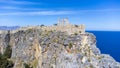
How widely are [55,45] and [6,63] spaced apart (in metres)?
22.2

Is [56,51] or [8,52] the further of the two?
[8,52]

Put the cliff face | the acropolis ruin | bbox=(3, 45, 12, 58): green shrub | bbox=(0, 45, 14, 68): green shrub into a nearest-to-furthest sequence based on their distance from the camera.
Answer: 1. the cliff face
2. the acropolis ruin
3. bbox=(0, 45, 14, 68): green shrub
4. bbox=(3, 45, 12, 58): green shrub

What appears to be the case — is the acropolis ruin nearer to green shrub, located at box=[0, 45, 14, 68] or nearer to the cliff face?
the cliff face

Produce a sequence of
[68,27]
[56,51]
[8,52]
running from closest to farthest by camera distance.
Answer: [56,51], [68,27], [8,52]

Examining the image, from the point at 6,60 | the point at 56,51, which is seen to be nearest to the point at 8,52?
the point at 6,60

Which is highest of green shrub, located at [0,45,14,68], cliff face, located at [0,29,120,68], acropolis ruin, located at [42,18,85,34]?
acropolis ruin, located at [42,18,85,34]

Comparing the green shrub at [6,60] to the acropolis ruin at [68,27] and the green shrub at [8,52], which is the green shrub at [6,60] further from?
the acropolis ruin at [68,27]

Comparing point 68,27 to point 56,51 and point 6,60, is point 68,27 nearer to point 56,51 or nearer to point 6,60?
point 56,51

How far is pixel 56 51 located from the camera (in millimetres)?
48562

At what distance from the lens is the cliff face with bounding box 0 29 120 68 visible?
40.4 m

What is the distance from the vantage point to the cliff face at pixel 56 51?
40375 millimetres

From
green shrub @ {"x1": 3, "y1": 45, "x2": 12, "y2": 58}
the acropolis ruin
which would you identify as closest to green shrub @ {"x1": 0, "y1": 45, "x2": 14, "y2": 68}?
green shrub @ {"x1": 3, "y1": 45, "x2": 12, "y2": 58}

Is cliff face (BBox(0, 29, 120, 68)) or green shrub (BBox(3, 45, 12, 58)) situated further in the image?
green shrub (BBox(3, 45, 12, 58))

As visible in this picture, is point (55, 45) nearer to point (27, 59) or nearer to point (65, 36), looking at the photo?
point (65, 36)
